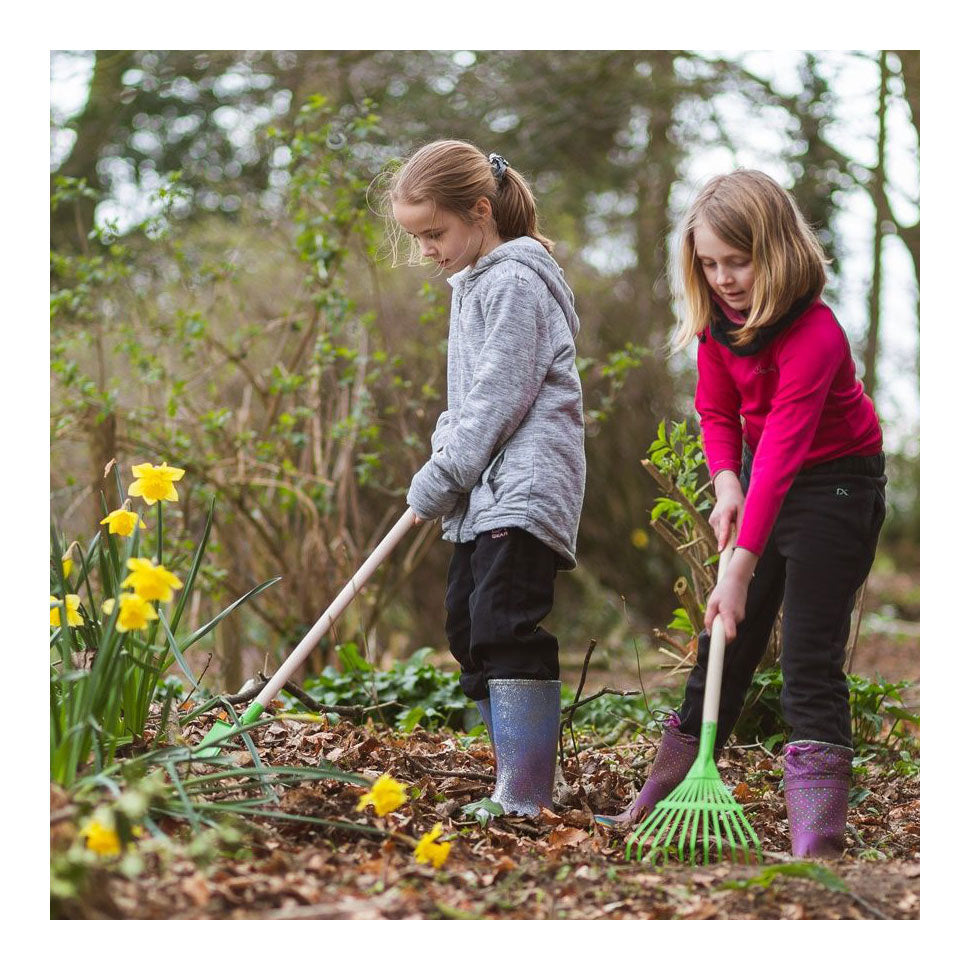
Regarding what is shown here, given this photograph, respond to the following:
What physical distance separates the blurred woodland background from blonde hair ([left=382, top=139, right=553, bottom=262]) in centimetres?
110

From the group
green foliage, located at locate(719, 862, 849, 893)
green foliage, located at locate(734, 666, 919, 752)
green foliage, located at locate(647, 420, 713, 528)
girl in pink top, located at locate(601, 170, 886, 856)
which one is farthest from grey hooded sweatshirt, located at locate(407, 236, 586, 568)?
green foliage, located at locate(734, 666, 919, 752)

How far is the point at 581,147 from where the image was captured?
795 centimetres

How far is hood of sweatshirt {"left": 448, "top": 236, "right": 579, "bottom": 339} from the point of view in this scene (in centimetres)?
259

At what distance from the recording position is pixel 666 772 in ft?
8.45

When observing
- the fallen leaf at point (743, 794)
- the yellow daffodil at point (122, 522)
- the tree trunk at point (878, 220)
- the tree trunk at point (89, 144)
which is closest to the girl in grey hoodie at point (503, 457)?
the fallen leaf at point (743, 794)

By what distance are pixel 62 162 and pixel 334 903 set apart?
5.53 metres

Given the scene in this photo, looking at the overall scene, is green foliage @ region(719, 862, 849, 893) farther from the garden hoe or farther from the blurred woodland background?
the blurred woodland background

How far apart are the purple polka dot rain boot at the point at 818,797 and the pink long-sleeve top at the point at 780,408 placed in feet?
1.56

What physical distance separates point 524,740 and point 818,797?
650mm

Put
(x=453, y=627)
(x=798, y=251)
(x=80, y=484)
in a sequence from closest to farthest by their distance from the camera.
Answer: (x=798, y=251) < (x=453, y=627) < (x=80, y=484)

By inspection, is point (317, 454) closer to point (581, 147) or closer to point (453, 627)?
point (453, 627)

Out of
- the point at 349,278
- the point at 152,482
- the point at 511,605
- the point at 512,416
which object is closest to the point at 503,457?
the point at 512,416

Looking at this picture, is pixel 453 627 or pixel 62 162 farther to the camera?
pixel 62 162
